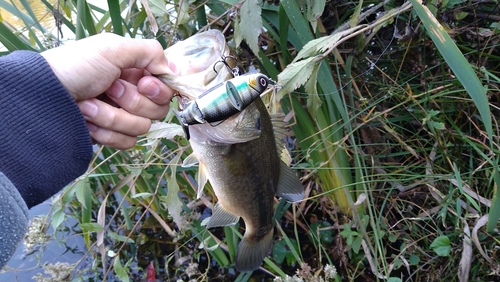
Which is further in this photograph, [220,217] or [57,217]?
[57,217]

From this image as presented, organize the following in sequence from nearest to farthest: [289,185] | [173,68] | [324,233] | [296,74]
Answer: [173,68], [296,74], [289,185], [324,233]

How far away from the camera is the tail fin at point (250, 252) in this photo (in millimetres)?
1788

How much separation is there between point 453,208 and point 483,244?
0.20m

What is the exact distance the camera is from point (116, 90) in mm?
1475

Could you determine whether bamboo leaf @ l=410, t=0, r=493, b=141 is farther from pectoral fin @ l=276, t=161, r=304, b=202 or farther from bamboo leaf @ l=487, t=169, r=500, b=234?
pectoral fin @ l=276, t=161, r=304, b=202

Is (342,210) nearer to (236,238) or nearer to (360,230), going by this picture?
(360,230)

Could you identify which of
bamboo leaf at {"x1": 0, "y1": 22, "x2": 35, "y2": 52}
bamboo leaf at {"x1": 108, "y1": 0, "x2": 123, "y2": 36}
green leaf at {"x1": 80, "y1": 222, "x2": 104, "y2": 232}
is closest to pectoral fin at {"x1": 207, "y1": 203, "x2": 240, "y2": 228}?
green leaf at {"x1": 80, "y1": 222, "x2": 104, "y2": 232}

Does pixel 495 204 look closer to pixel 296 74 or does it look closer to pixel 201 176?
pixel 296 74

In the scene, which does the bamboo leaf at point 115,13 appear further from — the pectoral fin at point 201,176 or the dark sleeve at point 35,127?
the pectoral fin at point 201,176

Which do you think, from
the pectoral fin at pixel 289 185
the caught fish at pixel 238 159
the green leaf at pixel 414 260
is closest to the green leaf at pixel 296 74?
the caught fish at pixel 238 159

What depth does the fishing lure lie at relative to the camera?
1100 millimetres

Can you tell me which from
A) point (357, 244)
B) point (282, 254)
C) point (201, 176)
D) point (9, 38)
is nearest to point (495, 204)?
point (357, 244)

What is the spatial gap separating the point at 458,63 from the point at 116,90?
1.10 meters

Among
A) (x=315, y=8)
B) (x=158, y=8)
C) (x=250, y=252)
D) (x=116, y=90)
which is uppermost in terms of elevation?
(x=158, y=8)
